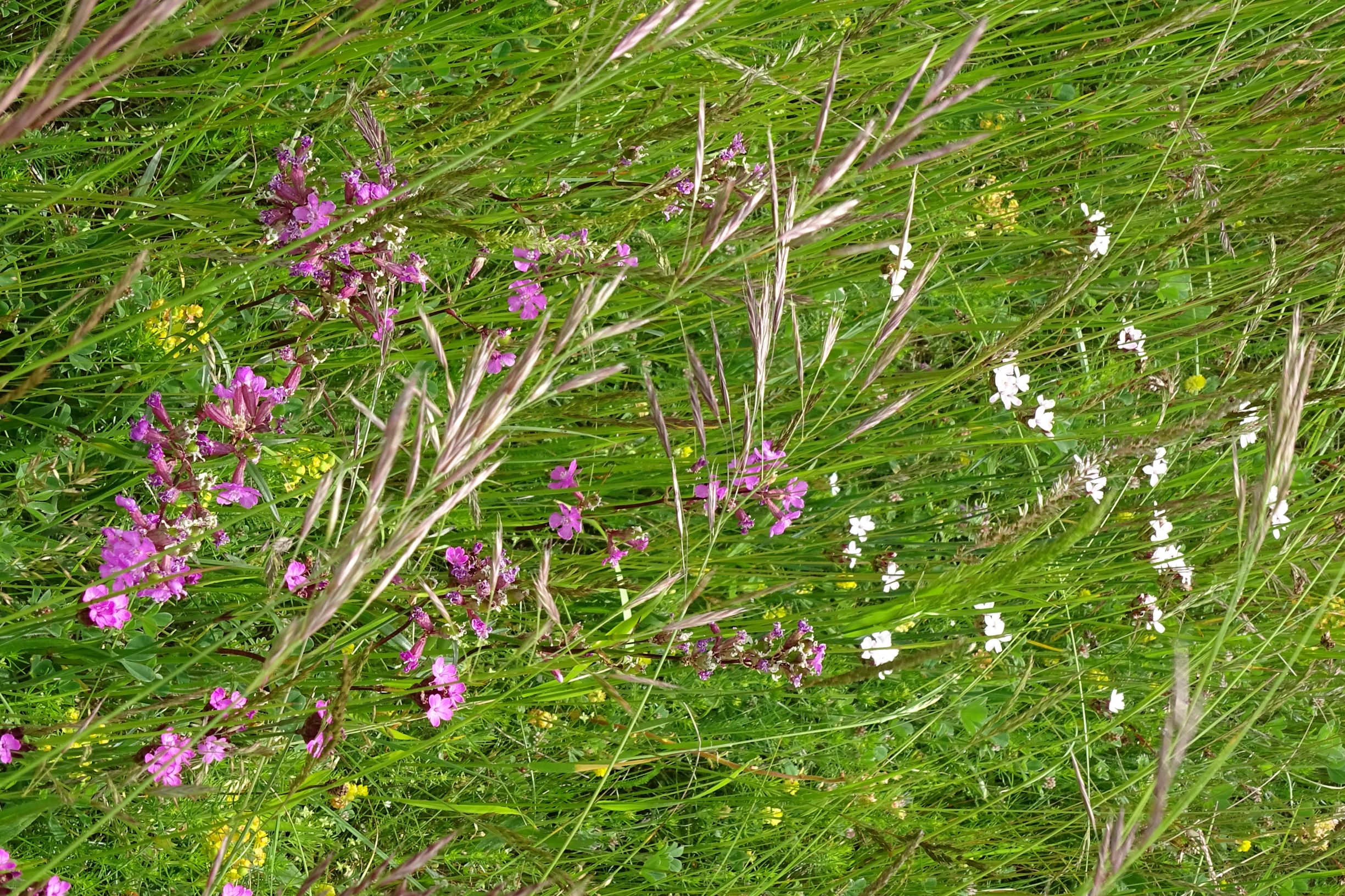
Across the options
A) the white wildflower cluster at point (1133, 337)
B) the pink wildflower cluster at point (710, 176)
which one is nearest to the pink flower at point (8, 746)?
the pink wildflower cluster at point (710, 176)

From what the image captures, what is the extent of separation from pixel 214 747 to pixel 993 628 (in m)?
1.77

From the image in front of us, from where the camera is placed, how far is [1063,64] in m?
2.12

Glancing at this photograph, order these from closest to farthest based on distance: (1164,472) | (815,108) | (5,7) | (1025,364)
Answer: (5,7) < (815,108) < (1164,472) < (1025,364)

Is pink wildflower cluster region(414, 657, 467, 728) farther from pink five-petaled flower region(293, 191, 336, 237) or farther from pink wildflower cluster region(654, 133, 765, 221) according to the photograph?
pink wildflower cluster region(654, 133, 765, 221)

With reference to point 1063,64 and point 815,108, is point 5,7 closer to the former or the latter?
point 815,108

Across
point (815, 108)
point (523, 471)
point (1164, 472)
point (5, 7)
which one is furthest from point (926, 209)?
point (5, 7)

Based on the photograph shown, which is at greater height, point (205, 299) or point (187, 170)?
point (187, 170)

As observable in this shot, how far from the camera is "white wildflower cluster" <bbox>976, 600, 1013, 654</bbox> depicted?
93.9 inches

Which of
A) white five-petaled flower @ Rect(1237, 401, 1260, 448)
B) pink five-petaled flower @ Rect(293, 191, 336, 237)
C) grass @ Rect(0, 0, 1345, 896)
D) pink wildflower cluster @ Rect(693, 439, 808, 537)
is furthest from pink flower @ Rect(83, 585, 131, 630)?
white five-petaled flower @ Rect(1237, 401, 1260, 448)

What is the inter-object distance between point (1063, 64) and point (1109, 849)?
1684mm

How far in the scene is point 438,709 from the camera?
159 cm

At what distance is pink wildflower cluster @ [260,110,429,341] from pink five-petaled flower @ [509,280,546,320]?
0.73 ft

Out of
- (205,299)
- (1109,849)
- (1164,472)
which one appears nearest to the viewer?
(1109,849)

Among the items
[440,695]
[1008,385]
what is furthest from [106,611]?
[1008,385]
